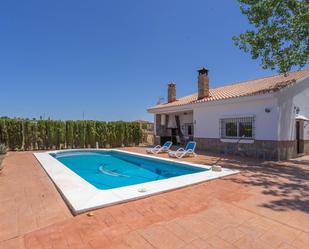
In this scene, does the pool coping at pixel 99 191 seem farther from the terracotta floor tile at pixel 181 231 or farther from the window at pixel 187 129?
the window at pixel 187 129

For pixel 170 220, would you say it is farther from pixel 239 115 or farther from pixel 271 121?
pixel 239 115

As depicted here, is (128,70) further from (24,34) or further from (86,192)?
(86,192)

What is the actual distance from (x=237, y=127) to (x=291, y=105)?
373 cm

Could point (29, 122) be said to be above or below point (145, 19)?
below

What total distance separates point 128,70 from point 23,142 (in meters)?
14.7

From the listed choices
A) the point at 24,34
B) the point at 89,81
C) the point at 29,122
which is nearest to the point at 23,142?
the point at 29,122

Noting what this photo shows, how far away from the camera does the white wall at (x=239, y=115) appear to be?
13062mm

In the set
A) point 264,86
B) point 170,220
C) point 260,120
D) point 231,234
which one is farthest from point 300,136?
point 170,220

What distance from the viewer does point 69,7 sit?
47.5 ft

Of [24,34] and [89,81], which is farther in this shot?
[89,81]

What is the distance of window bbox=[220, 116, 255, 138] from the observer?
47.4 ft

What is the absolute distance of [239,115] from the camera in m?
14.9

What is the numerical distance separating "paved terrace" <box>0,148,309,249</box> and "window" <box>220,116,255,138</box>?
25.9ft

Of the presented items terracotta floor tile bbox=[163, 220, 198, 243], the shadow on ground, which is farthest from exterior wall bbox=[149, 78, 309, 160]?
terracotta floor tile bbox=[163, 220, 198, 243]
